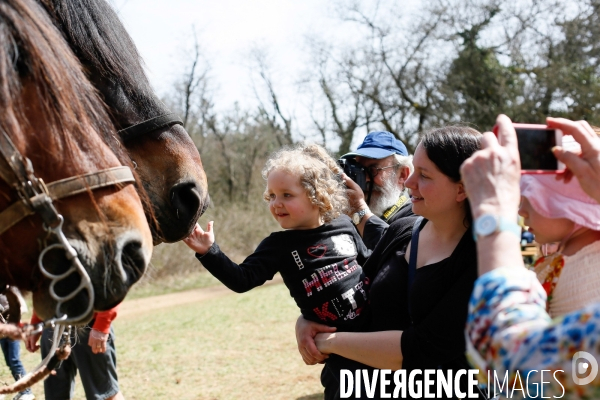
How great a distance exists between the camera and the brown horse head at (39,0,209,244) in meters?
2.60

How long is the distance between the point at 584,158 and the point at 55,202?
4.93 feet

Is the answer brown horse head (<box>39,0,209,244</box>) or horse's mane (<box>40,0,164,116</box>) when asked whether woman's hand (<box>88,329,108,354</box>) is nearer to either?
brown horse head (<box>39,0,209,244</box>)

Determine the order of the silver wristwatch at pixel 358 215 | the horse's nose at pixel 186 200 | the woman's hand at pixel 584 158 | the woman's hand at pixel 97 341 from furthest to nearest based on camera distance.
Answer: the woman's hand at pixel 97 341 < the silver wristwatch at pixel 358 215 < the horse's nose at pixel 186 200 < the woman's hand at pixel 584 158

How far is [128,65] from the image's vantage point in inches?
110

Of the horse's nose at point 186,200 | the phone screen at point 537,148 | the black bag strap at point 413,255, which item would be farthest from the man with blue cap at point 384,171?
the phone screen at point 537,148

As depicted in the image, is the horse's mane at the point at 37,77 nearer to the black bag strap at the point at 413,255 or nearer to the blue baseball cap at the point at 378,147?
the black bag strap at the point at 413,255

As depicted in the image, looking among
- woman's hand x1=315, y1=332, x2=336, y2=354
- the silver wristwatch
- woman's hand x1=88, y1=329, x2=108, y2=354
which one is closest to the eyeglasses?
the silver wristwatch

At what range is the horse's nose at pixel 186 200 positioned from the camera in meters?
2.59

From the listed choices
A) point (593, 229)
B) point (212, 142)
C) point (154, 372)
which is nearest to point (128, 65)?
point (593, 229)

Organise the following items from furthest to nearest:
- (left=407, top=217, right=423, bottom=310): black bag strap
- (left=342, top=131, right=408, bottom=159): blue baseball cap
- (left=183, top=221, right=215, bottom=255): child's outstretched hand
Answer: (left=342, top=131, right=408, bottom=159): blue baseball cap < (left=183, top=221, right=215, bottom=255): child's outstretched hand < (left=407, top=217, right=423, bottom=310): black bag strap

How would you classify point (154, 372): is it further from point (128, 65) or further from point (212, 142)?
point (212, 142)

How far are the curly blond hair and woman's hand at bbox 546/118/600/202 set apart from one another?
1504 millimetres

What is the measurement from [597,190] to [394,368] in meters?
1.15

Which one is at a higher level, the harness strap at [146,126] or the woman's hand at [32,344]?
the harness strap at [146,126]
